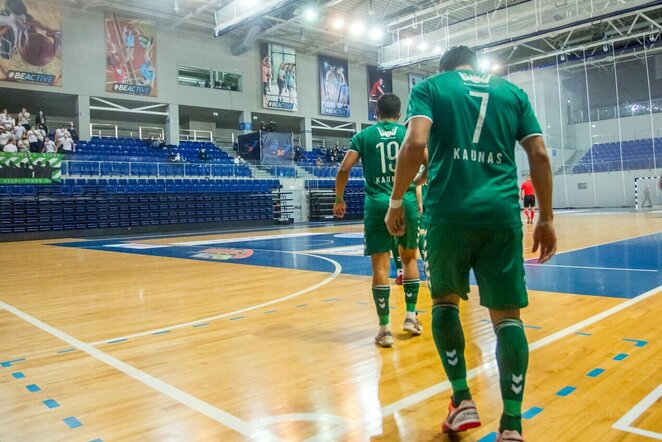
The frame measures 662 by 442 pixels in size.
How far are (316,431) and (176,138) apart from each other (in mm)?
24433

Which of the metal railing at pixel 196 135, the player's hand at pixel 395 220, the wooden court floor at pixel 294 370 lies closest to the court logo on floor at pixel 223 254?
the wooden court floor at pixel 294 370

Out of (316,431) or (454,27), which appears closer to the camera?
(316,431)

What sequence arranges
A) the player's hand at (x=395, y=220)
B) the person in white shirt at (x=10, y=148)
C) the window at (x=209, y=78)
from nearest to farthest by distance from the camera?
→ the player's hand at (x=395, y=220)
the person in white shirt at (x=10, y=148)
the window at (x=209, y=78)

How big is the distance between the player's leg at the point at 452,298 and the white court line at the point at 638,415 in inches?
23.5

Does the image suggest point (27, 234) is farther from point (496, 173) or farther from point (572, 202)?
point (572, 202)

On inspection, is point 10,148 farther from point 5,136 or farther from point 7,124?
point 7,124

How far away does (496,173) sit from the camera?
2.04m

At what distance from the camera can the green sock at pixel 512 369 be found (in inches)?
73.5

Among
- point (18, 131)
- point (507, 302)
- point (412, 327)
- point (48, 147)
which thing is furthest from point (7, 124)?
point (507, 302)

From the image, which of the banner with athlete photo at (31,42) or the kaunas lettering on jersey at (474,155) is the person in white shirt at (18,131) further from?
the kaunas lettering on jersey at (474,155)

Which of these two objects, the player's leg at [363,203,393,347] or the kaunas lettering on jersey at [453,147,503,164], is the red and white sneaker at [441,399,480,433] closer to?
the kaunas lettering on jersey at [453,147,503,164]

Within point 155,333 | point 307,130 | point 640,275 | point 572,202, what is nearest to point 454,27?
point 307,130

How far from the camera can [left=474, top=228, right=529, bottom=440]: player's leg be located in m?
1.89

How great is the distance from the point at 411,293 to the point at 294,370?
1.17m
